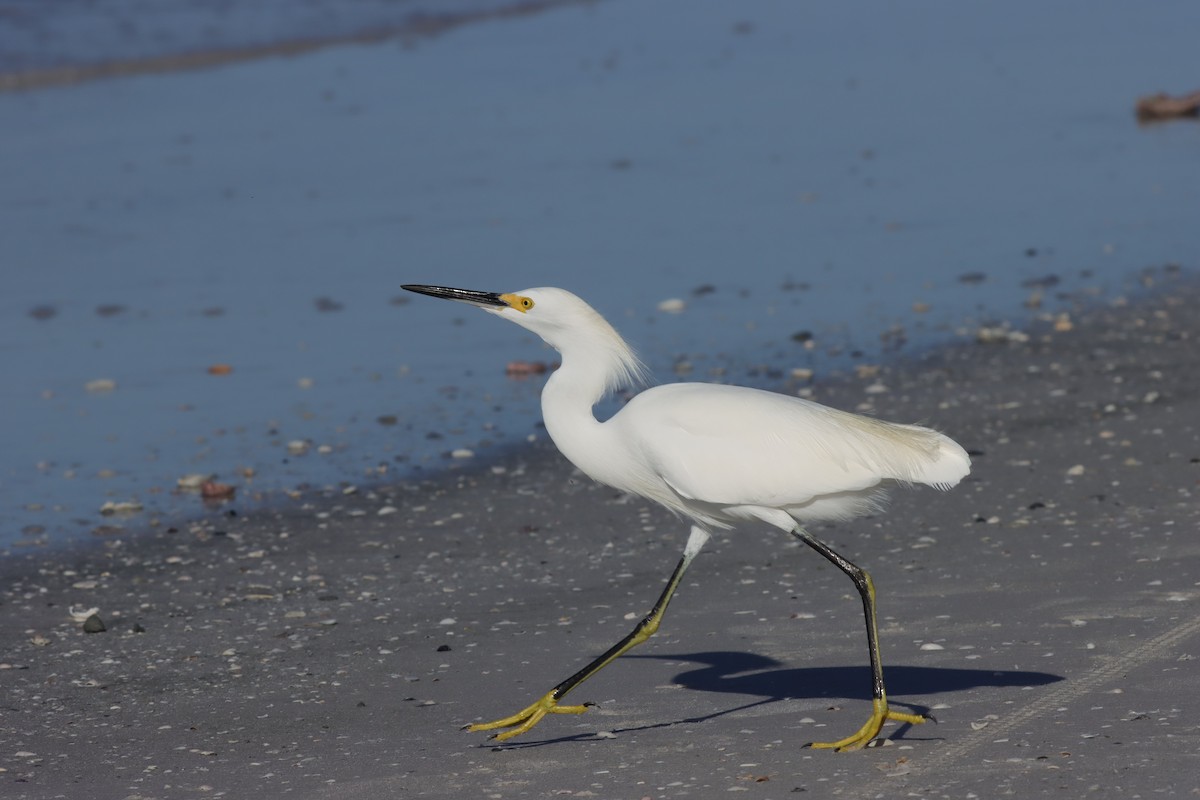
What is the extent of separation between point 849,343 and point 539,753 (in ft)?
18.1

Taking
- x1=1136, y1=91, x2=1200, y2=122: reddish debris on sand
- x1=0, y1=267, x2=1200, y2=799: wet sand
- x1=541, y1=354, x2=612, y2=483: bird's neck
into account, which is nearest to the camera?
x1=0, y1=267, x2=1200, y2=799: wet sand

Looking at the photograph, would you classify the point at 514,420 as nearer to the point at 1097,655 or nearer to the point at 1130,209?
the point at 1097,655

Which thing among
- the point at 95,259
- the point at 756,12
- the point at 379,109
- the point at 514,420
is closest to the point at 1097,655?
the point at 514,420

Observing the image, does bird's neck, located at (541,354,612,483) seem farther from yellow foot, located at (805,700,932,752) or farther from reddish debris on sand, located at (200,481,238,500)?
reddish debris on sand, located at (200,481,238,500)

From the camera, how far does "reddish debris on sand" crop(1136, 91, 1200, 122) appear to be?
633 inches

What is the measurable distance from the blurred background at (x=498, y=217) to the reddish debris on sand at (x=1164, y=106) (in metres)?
0.15

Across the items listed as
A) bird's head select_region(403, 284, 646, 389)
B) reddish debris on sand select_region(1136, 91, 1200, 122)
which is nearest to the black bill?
bird's head select_region(403, 284, 646, 389)

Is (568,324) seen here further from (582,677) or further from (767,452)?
(582,677)

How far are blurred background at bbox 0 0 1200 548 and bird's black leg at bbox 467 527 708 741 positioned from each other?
10.6 ft

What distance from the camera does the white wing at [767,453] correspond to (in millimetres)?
5680

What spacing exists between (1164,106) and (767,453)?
460 inches

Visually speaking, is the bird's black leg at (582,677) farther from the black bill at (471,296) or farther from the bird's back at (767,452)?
the black bill at (471,296)

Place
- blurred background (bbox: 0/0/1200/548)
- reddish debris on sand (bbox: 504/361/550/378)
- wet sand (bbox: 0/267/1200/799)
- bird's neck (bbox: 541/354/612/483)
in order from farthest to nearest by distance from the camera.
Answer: reddish debris on sand (bbox: 504/361/550/378)
blurred background (bbox: 0/0/1200/548)
bird's neck (bbox: 541/354/612/483)
wet sand (bbox: 0/267/1200/799)

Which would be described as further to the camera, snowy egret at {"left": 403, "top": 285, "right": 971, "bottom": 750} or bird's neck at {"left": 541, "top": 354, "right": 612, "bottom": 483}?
bird's neck at {"left": 541, "top": 354, "right": 612, "bottom": 483}
